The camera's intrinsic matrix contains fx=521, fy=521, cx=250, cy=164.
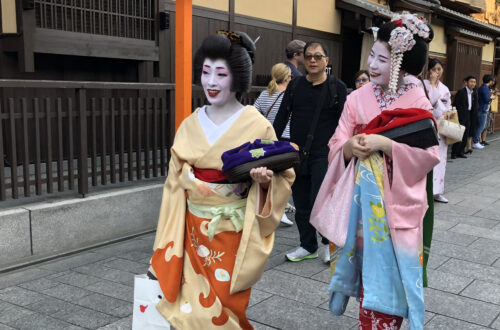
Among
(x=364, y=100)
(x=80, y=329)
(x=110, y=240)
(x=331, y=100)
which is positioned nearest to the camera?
(x=364, y=100)

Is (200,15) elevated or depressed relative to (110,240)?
elevated

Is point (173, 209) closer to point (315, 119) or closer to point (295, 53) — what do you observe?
point (315, 119)

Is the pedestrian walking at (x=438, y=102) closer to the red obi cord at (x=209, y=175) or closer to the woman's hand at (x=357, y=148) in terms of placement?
the woman's hand at (x=357, y=148)

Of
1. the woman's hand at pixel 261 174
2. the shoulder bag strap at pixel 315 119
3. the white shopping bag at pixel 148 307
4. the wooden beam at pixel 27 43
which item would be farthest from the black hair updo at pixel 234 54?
the wooden beam at pixel 27 43

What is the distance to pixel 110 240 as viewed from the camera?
5.58 metres

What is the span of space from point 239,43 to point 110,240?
344 cm

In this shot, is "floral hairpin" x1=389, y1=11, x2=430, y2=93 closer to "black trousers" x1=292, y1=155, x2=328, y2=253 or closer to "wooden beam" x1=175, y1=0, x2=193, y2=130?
"black trousers" x1=292, y1=155, x2=328, y2=253

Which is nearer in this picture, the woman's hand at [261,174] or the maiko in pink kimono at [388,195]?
the woman's hand at [261,174]

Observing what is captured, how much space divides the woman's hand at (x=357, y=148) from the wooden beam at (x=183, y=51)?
7.56 feet

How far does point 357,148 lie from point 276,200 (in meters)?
0.58

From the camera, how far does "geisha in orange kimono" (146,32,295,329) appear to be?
2689mm

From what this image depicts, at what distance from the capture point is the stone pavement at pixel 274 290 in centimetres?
372

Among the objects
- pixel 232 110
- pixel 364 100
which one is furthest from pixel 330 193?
pixel 232 110

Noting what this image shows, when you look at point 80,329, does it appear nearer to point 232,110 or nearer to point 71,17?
point 232,110
